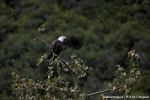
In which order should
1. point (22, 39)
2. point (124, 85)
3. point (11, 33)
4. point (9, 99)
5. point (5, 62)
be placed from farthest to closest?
point (11, 33), point (22, 39), point (5, 62), point (9, 99), point (124, 85)

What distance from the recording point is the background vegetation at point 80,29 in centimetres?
3488

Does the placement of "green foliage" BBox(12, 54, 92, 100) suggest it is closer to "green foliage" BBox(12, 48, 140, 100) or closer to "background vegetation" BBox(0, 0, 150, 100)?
"green foliage" BBox(12, 48, 140, 100)

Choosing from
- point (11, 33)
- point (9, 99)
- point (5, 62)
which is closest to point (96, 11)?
point (11, 33)

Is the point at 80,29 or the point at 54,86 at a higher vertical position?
the point at 80,29

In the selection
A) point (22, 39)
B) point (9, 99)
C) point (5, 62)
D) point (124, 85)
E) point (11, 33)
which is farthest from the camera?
point (11, 33)

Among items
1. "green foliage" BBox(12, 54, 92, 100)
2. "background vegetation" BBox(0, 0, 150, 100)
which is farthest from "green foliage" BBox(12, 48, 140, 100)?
"background vegetation" BBox(0, 0, 150, 100)

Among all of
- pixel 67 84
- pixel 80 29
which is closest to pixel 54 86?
pixel 67 84

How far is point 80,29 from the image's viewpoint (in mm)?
39469

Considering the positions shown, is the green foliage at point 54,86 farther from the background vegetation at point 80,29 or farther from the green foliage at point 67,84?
the background vegetation at point 80,29

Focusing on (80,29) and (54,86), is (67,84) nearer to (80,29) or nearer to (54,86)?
(54,86)

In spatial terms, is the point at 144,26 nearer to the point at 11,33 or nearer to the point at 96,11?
the point at 96,11

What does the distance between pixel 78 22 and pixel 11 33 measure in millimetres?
4765

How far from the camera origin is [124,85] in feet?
24.5

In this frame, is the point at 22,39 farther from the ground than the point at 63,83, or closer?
farther from the ground
